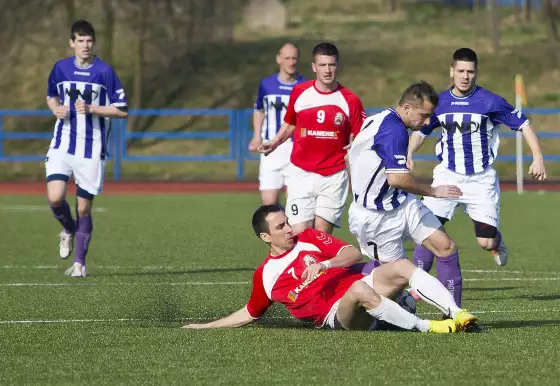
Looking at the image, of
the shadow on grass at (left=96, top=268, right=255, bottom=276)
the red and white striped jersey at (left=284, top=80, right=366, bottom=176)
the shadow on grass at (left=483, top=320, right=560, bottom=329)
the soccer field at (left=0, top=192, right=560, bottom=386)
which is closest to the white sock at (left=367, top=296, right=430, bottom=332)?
the soccer field at (left=0, top=192, right=560, bottom=386)

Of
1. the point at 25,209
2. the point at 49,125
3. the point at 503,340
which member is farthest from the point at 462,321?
the point at 49,125

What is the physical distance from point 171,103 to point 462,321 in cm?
3383

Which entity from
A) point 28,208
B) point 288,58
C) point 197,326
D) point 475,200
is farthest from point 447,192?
point 28,208

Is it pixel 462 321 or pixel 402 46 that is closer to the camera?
pixel 462 321

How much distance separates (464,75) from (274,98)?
4.19 metres

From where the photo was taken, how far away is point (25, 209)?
22031mm

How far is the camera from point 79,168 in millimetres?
12523

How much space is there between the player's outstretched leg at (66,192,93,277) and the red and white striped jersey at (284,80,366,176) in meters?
2.30

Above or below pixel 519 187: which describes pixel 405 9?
above

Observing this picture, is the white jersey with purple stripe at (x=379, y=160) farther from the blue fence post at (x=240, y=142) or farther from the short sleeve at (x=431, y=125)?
the blue fence post at (x=240, y=142)

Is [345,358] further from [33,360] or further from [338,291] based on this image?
[33,360]

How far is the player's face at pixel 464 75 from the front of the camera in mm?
10141

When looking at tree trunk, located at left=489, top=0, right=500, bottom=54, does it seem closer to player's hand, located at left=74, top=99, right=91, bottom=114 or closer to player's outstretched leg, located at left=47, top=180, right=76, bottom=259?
player's outstretched leg, located at left=47, top=180, right=76, bottom=259

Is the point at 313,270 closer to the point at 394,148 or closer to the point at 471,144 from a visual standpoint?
the point at 394,148
